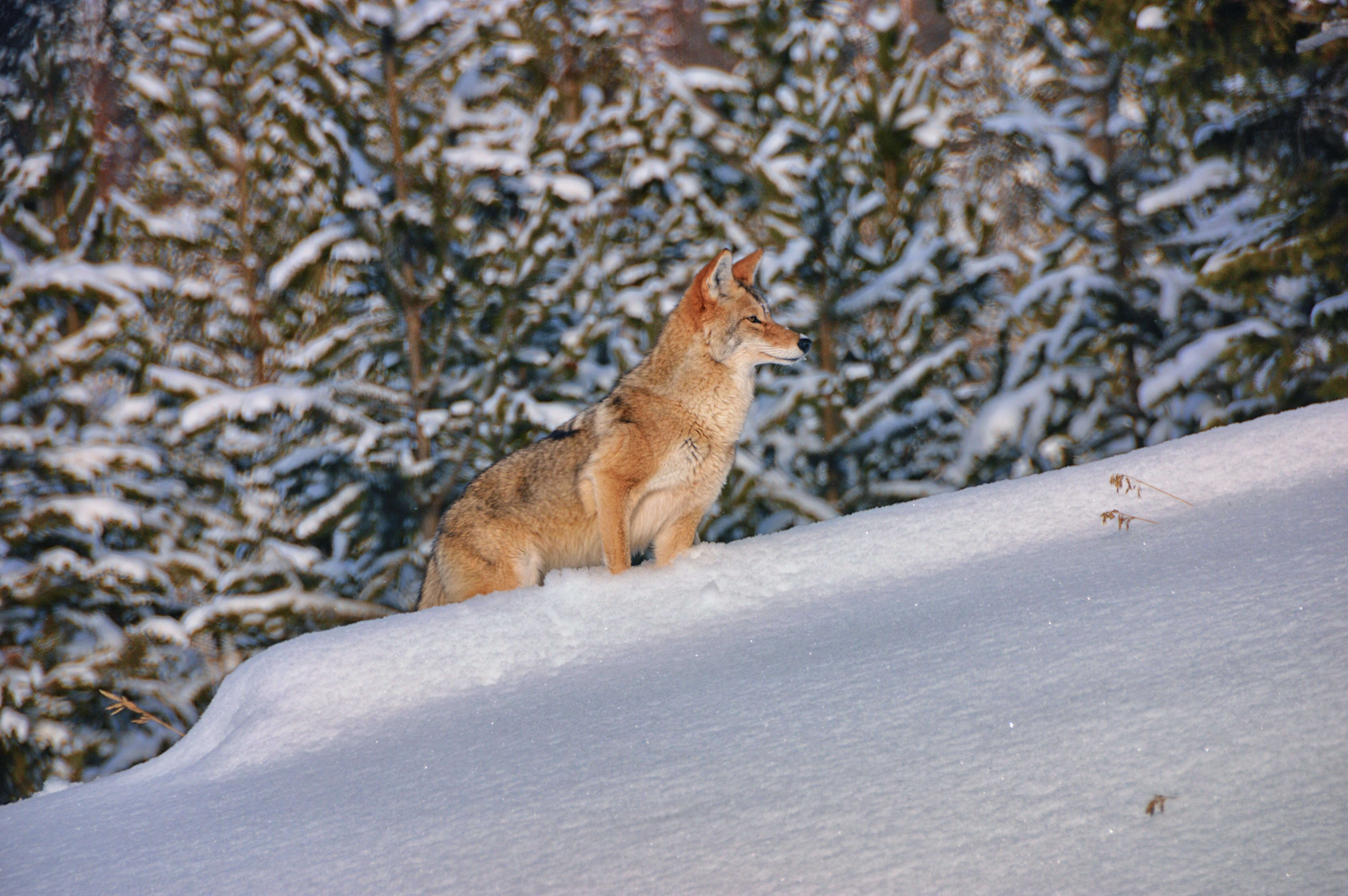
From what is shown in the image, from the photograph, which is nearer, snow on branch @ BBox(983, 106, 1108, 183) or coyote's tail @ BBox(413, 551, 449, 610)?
coyote's tail @ BBox(413, 551, 449, 610)

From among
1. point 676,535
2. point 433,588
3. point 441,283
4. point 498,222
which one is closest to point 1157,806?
point 676,535

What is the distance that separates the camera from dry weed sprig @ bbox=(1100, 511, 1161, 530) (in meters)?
3.32

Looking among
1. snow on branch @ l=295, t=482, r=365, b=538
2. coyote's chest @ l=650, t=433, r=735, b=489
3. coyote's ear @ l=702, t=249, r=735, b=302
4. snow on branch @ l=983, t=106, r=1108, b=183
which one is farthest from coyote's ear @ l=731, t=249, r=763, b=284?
snow on branch @ l=295, t=482, r=365, b=538

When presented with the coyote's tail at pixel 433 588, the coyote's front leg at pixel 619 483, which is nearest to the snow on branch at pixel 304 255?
the coyote's tail at pixel 433 588

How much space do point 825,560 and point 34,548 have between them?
967 cm

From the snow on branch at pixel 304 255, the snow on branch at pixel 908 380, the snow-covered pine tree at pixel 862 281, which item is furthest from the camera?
the snow-covered pine tree at pixel 862 281

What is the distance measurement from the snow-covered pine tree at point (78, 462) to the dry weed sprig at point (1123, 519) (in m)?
8.85

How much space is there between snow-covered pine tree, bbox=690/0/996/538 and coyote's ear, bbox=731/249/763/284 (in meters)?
4.57

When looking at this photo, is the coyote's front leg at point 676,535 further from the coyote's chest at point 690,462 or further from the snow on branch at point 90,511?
the snow on branch at point 90,511

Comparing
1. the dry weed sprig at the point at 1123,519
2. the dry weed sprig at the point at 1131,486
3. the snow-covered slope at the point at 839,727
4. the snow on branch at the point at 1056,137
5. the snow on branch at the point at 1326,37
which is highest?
the snow on branch at the point at 1056,137

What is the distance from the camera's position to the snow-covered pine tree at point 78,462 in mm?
9148

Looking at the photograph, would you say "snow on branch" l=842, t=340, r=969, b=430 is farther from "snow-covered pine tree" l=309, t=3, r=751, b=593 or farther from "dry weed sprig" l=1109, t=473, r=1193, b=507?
"dry weed sprig" l=1109, t=473, r=1193, b=507

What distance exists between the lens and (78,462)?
9367mm

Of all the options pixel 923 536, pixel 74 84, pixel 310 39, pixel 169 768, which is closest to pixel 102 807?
pixel 169 768
